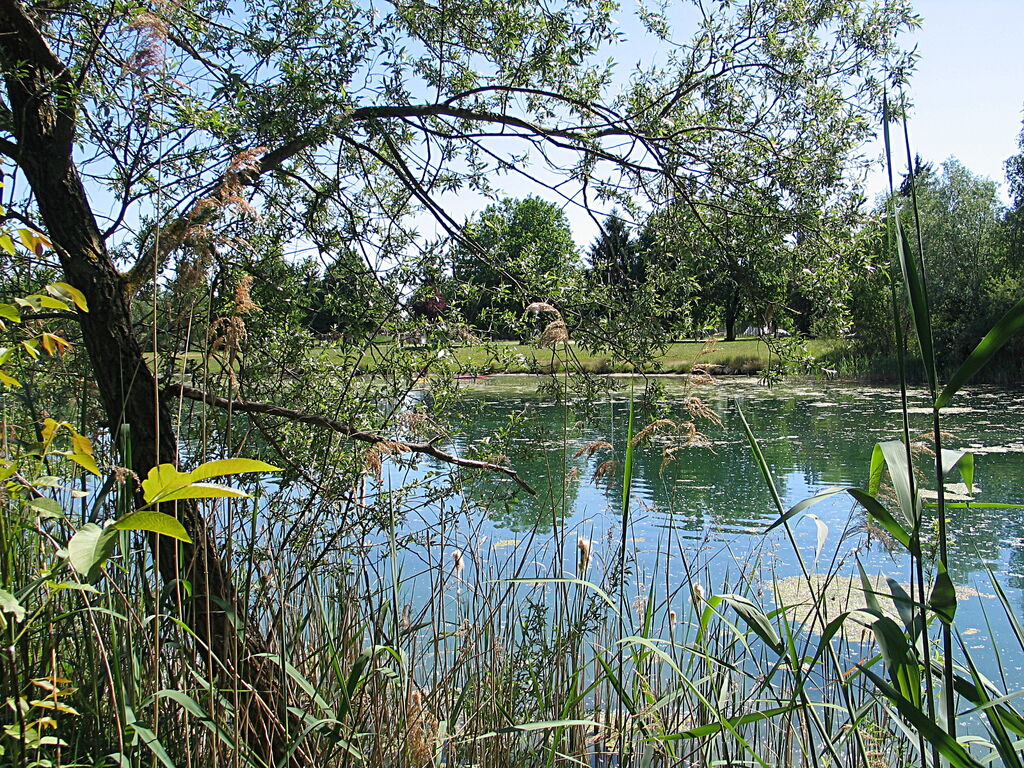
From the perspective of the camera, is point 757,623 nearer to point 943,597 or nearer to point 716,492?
point 943,597

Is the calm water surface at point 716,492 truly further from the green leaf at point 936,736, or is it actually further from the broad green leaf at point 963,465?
the green leaf at point 936,736

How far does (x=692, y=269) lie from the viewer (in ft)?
11.9

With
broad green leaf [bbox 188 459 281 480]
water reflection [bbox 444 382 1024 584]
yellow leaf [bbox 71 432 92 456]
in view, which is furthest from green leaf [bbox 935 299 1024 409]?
yellow leaf [bbox 71 432 92 456]

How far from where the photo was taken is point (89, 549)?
843mm

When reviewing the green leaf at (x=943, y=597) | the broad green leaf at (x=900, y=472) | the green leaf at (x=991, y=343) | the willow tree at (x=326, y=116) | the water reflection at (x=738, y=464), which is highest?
the willow tree at (x=326, y=116)

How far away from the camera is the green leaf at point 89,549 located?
0.81m

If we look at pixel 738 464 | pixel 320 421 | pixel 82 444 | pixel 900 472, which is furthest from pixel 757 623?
pixel 738 464

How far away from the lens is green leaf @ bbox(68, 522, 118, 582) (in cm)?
81

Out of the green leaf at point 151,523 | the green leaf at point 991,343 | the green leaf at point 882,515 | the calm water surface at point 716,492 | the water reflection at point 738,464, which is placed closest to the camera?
the green leaf at point 151,523

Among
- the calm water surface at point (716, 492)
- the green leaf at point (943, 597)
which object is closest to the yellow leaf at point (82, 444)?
the calm water surface at point (716, 492)

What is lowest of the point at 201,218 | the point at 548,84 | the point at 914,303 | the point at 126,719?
the point at 126,719

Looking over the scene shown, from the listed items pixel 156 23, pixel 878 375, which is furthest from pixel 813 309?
pixel 878 375

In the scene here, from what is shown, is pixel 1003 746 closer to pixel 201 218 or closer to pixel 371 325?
pixel 201 218

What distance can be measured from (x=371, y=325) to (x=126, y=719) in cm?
185
